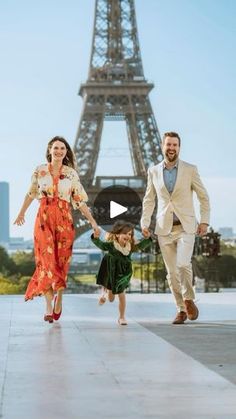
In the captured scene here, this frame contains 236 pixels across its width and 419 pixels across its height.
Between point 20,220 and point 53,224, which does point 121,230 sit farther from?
point 20,220

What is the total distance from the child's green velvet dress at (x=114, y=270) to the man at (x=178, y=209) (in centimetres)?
38

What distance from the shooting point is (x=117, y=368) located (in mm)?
5887

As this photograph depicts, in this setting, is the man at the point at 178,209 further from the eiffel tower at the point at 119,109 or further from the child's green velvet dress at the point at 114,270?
the eiffel tower at the point at 119,109

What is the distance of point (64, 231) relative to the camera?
9102 millimetres

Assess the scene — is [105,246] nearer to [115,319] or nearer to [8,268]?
[115,319]

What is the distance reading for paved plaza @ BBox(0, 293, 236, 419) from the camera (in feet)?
14.6

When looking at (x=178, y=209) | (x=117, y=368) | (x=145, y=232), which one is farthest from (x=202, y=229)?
(x=117, y=368)

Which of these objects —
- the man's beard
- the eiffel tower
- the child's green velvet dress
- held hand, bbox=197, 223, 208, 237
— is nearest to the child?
the child's green velvet dress

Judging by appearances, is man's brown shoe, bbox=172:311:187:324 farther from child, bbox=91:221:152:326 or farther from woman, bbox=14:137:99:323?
woman, bbox=14:137:99:323

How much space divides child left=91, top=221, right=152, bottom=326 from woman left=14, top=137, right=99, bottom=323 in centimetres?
34

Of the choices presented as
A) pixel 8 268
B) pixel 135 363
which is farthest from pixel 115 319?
pixel 8 268

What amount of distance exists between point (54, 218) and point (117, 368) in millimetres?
3347

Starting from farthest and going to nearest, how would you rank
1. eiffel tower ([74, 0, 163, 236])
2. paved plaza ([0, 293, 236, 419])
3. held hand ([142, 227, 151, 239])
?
1. eiffel tower ([74, 0, 163, 236])
2. held hand ([142, 227, 151, 239])
3. paved plaza ([0, 293, 236, 419])

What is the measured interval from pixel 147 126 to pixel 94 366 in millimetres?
52465
